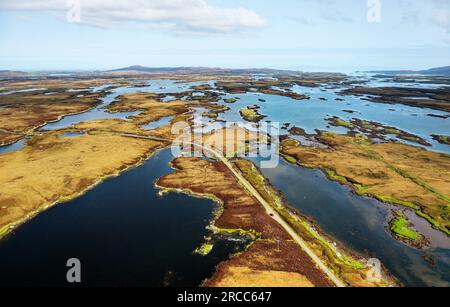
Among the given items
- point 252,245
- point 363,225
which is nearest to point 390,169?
point 363,225

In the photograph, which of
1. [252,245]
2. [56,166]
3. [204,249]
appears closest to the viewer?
[204,249]

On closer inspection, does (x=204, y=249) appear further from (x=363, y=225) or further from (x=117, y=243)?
(x=363, y=225)

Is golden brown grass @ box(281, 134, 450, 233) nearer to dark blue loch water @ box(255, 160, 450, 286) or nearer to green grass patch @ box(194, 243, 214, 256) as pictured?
dark blue loch water @ box(255, 160, 450, 286)

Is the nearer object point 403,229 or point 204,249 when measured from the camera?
point 204,249

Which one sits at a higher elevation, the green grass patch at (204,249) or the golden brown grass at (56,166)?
the golden brown grass at (56,166)

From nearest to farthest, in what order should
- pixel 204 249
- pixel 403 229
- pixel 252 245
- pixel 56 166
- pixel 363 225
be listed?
pixel 204 249 < pixel 252 245 < pixel 403 229 < pixel 363 225 < pixel 56 166

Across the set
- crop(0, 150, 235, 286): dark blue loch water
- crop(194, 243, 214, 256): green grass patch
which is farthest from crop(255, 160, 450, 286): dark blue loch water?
crop(194, 243, 214, 256): green grass patch

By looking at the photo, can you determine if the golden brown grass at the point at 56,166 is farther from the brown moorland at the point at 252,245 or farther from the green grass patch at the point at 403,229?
the green grass patch at the point at 403,229

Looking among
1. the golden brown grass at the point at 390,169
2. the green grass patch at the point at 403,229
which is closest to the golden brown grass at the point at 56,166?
the golden brown grass at the point at 390,169
